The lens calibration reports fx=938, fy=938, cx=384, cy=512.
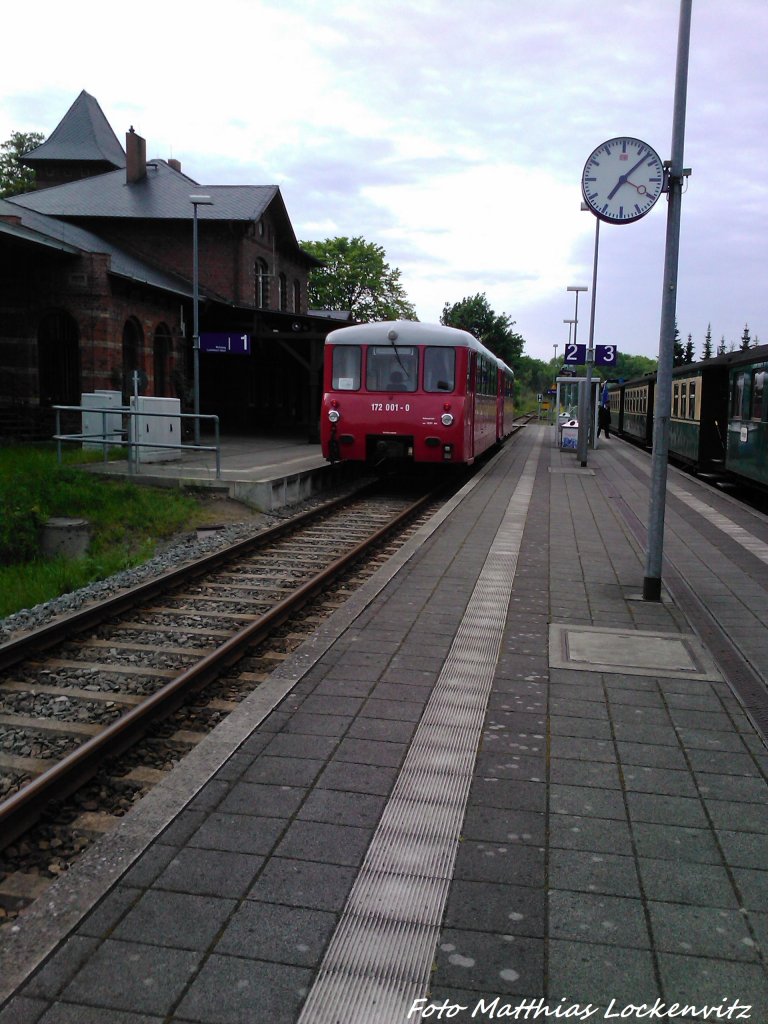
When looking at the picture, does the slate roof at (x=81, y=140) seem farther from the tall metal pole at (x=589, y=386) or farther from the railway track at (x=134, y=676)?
the railway track at (x=134, y=676)

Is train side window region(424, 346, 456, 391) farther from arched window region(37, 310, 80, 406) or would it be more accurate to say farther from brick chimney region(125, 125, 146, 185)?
brick chimney region(125, 125, 146, 185)

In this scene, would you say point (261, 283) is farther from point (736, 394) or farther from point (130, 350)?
point (736, 394)

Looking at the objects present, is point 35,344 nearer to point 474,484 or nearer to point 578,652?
point 474,484

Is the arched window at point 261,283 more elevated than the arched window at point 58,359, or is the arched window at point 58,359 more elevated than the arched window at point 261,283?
the arched window at point 261,283

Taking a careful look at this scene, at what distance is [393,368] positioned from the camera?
15977mm

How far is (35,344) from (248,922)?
24186 mm

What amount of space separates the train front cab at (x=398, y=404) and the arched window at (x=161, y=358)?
1425 centimetres

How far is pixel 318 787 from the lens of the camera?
4.01 meters

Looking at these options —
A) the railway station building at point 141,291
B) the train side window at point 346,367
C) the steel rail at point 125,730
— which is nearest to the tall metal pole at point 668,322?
the steel rail at point 125,730

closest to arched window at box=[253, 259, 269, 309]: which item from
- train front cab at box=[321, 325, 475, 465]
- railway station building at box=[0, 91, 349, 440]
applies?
railway station building at box=[0, 91, 349, 440]

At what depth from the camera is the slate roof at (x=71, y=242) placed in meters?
20.7

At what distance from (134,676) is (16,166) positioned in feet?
229

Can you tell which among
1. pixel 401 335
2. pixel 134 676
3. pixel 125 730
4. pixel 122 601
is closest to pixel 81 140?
pixel 401 335

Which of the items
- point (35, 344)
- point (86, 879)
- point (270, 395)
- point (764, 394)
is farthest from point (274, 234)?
point (86, 879)
